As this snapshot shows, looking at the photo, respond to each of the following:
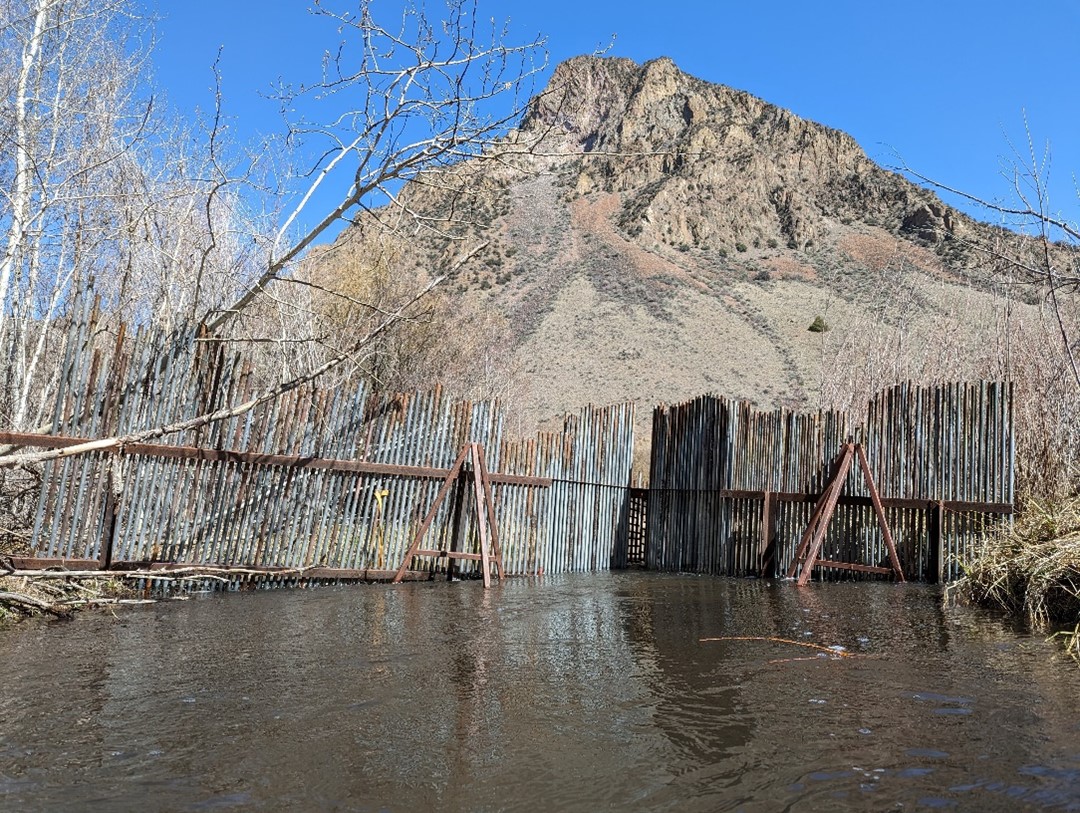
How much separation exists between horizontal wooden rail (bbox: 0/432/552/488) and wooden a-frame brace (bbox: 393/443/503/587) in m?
0.33

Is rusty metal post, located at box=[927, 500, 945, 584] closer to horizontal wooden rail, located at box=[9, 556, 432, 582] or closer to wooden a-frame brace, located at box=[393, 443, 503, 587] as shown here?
wooden a-frame brace, located at box=[393, 443, 503, 587]

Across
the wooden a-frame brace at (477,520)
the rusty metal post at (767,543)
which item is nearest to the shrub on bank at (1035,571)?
the rusty metal post at (767,543)

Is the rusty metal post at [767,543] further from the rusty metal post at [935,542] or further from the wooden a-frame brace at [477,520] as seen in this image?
the wooden a-frame brace at [477,520]

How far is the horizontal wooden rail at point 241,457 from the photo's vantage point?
6961 mm

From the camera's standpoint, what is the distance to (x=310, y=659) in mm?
5176

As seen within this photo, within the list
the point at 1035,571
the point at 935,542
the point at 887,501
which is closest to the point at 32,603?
the point at 1035,571

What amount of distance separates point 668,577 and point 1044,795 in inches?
344

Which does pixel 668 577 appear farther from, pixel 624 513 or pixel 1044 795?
pixel 1044 795

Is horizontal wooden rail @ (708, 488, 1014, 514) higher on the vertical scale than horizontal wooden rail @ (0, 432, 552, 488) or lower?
higher

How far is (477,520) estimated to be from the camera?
1005 cm

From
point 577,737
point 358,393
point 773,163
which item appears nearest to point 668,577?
point 358,393

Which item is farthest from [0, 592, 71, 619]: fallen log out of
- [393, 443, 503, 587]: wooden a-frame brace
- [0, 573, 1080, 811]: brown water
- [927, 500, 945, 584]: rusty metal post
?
[927, 500, 945, 584]: rusty metal post

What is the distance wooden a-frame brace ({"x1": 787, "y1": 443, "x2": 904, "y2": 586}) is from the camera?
10.0m

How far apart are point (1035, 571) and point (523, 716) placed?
4.81 metres
